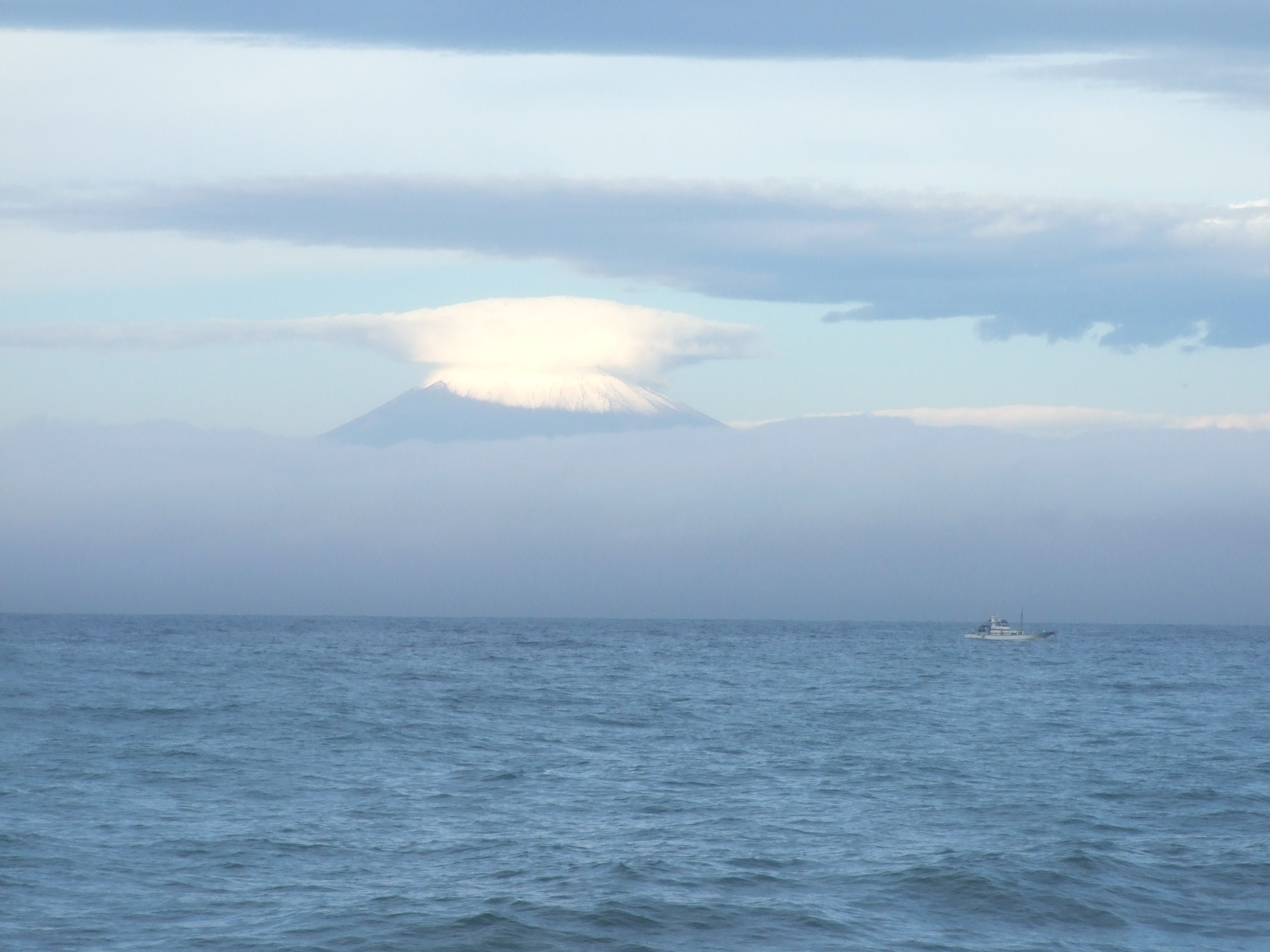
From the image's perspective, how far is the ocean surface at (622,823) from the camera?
21203mm

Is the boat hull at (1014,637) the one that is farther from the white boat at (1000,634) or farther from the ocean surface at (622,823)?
the ocean surface at (622,823)

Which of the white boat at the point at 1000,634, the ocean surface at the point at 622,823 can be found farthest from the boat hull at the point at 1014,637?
the ocean surface at the point at 622,823

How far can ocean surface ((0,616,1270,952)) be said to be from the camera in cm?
2120

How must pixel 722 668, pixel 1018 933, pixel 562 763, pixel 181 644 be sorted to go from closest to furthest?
pixel 1018 933 < pixel 562 763 < pixel 722 668 < pixel 181 644

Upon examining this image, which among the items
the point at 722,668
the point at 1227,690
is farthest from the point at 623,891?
the point at 722,668

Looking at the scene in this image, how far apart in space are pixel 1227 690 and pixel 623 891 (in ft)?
226

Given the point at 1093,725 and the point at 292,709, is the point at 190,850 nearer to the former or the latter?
the point at 292,709

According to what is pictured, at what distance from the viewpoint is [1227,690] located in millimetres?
80625

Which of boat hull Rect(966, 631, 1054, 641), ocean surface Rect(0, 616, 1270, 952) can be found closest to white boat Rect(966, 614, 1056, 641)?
boat hull Rect(966, 631, 1054, 641)

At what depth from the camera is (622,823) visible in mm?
29531

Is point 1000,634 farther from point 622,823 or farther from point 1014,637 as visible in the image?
point 622,823

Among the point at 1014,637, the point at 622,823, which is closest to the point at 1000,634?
the point at 1014,637

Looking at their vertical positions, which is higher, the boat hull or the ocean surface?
the boat hull

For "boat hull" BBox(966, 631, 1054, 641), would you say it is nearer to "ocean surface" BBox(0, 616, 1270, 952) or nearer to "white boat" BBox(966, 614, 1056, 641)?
"white boat" BBox(966, 614, 1056, 641)
